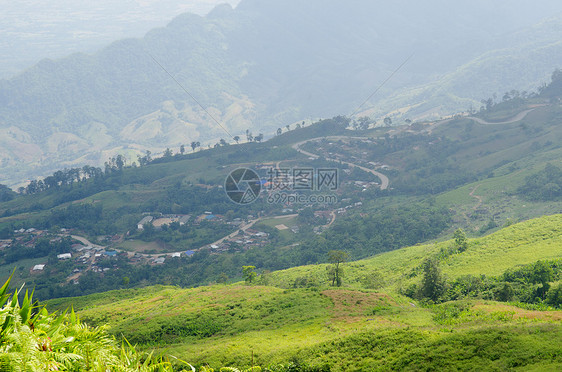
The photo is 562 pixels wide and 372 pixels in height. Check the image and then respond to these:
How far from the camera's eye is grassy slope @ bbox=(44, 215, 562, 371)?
598 inches

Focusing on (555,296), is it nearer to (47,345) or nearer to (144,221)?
(47,345)

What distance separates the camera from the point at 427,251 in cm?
4803

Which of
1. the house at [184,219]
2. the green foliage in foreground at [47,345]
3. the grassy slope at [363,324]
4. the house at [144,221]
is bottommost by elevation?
the grassy slope at [363,324]

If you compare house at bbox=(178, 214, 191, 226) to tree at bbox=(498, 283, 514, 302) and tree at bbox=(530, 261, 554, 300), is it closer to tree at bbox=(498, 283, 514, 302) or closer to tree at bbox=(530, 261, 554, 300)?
tree at bbox=(498, 283, 514, 302)

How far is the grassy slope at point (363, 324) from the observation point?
49.9ft

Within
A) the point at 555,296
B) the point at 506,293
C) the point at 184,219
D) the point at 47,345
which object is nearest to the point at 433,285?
the point at 506,293

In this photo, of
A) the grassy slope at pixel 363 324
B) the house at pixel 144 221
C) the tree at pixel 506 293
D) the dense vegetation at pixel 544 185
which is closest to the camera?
the grassy slope at pixel 363 324

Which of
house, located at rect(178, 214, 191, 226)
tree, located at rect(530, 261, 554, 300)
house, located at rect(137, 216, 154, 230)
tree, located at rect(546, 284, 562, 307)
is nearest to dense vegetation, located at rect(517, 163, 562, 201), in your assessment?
tree, located at rect(530, 261, 554, 300)

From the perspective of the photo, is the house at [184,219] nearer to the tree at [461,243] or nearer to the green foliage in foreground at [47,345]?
the tree at [461,243]

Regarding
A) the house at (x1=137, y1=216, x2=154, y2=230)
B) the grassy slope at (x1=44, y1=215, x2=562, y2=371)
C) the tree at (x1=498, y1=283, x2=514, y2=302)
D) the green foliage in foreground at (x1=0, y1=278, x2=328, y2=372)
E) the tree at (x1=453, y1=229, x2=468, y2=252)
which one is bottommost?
the tree at (x1=453, y1=229, x2=468, y2=252)

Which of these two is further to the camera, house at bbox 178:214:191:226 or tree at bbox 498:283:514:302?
house at bbox 178:214:191:226

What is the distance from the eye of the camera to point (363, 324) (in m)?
22.4

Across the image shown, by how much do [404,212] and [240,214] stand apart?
123 ft

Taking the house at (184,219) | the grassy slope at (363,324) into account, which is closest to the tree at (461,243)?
the grassy slope at (363,324)
